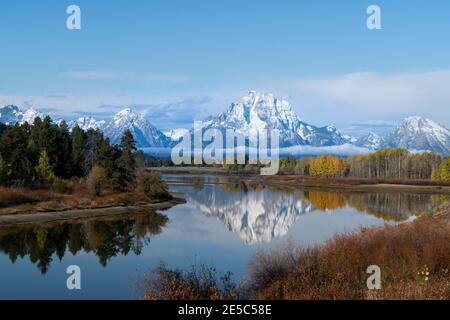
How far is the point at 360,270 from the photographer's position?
1894cm

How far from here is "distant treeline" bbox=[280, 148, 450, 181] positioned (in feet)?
511

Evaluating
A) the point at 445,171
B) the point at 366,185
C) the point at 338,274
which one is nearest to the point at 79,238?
the point at 338,274

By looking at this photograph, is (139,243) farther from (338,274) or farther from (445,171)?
(445,171)

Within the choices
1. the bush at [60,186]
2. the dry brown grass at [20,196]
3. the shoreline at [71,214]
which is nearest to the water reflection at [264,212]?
the shoreline at [71,214]

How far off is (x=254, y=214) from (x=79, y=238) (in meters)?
26.9

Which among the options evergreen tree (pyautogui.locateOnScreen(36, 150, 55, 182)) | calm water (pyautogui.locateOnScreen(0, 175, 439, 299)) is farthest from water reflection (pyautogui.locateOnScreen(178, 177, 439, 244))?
evergreen tree (pyautogui.locateOnScreen(36, 150, 55, 182))

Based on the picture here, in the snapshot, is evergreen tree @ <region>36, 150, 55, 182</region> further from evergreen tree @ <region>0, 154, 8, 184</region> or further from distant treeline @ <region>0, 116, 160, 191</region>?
evergreen tree @ <region>0, 154, 8, 184</region>

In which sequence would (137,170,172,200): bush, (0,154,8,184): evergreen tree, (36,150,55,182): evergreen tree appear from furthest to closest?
(137,170,172,200): bush, (36,150,55,182): evergreen tree, (0,154,8,184): evergreen tree

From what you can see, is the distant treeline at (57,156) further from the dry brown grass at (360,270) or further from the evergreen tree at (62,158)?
the dry brown grass at (360,270)

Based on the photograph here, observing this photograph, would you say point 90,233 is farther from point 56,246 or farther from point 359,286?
point 359,286

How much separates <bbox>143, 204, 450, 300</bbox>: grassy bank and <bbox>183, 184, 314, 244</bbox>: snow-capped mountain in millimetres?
15764

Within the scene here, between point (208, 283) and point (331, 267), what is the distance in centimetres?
468

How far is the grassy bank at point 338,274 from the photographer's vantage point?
15.2m

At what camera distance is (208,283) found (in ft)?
56.5
